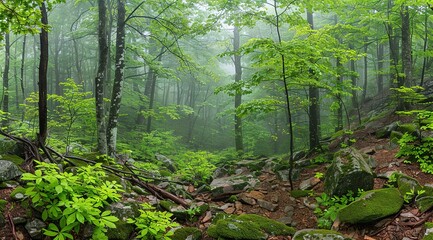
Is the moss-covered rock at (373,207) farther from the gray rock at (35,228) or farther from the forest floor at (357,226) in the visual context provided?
the gray rock at (35,228)

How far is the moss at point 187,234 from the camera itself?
15.4 feet

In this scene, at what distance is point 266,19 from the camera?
7.48 meters

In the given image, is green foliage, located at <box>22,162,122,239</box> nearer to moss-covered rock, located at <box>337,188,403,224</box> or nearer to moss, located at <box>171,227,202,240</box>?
moss, located at <box>171,227,202,240</box>

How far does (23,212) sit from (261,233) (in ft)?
12.8

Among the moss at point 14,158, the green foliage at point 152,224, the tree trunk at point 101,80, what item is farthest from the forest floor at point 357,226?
the tree trunk at point 101,80

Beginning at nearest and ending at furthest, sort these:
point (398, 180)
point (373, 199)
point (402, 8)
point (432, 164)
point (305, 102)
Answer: point (373, 199), point (398, 180), point (432, 164), point (305, 102), point (402, 8)

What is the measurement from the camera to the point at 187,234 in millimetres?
4844

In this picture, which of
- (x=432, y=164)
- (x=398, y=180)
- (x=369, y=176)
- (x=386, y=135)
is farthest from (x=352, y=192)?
(x=386, y=135)

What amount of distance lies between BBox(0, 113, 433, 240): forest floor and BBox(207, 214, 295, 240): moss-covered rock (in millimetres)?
197

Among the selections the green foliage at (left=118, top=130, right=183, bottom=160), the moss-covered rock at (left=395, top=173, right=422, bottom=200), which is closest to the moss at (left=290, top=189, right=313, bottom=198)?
the moss-covered rock at (left=395, top=173, right=422, bottom=200)

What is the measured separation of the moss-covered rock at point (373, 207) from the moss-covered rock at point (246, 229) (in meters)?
1.07

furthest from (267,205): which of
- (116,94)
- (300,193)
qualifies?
(116,94)

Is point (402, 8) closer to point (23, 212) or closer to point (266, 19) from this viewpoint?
point (266, 19)

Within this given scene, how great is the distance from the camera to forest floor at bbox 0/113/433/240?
4105 millimetres
